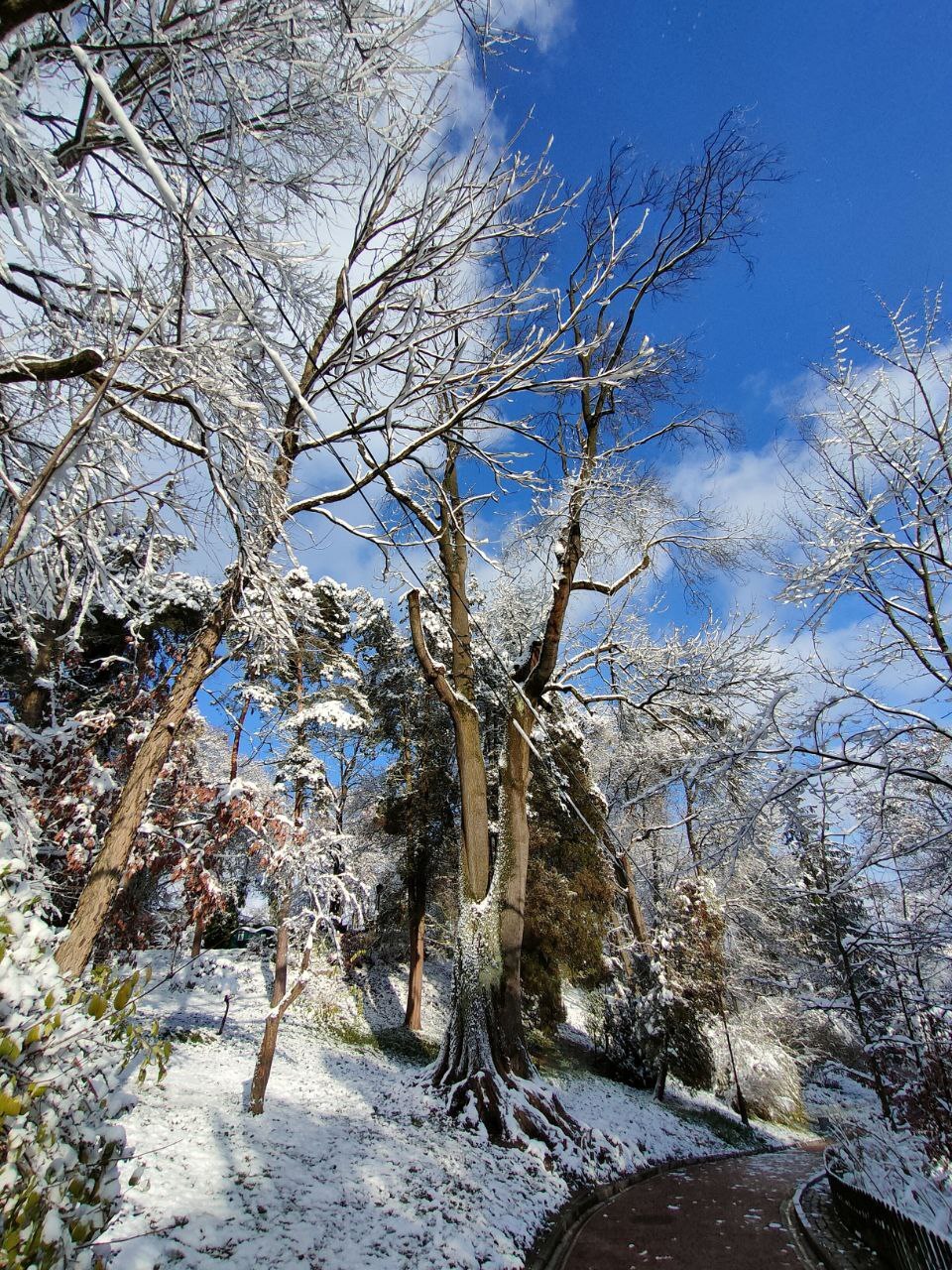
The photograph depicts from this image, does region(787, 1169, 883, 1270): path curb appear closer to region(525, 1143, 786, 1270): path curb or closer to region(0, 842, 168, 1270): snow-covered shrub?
region(525, 1143, 786, 1270): path curb

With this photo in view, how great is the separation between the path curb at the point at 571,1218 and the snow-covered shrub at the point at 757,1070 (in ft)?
24.6

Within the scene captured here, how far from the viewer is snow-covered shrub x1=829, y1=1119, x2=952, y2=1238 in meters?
4.68

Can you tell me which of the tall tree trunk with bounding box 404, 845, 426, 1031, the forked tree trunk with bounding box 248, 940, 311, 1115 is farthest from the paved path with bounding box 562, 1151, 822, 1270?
the tall tree trunk with bounding box 404, 845, 426, 1031

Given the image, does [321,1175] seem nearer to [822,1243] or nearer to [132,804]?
[132,804]

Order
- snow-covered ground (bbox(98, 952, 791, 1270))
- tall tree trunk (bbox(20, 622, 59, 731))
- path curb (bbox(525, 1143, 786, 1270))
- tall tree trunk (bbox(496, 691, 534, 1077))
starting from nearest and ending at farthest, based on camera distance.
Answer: snow-covered ground (bbox(98, 952, 791, 1270)), path curb (bbox(525, 1143, 786, 1270)), tall tree trunk (bbox(496, 691, 534, 1077)), tall tree trunk (bbox(20, 622, 59, 731))

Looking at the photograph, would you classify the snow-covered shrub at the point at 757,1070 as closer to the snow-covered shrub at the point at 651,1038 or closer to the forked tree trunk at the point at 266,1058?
the snow-covered shrub at the point at 651,1038

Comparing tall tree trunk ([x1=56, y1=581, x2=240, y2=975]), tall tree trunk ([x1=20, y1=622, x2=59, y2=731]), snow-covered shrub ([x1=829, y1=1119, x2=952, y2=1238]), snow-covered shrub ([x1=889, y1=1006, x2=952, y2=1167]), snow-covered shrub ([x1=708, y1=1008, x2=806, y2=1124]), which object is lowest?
snow-covered shrub ([x1=708, y1=1008, x2=806, y2=1124])

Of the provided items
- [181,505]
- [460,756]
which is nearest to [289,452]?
[181,505]

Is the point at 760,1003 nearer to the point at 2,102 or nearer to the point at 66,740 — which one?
the point at 66,740

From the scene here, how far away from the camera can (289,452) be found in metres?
4.42

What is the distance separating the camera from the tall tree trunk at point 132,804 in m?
3.44

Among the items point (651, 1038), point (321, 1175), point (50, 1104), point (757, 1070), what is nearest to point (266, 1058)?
point (321, 1175)

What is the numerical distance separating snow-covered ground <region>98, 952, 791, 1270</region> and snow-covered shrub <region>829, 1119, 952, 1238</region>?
2841 mm

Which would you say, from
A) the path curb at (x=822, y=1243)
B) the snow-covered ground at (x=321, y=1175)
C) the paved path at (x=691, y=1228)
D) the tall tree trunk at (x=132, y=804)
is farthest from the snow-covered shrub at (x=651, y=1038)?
the tall tree trunk at (x=132, y=804)
